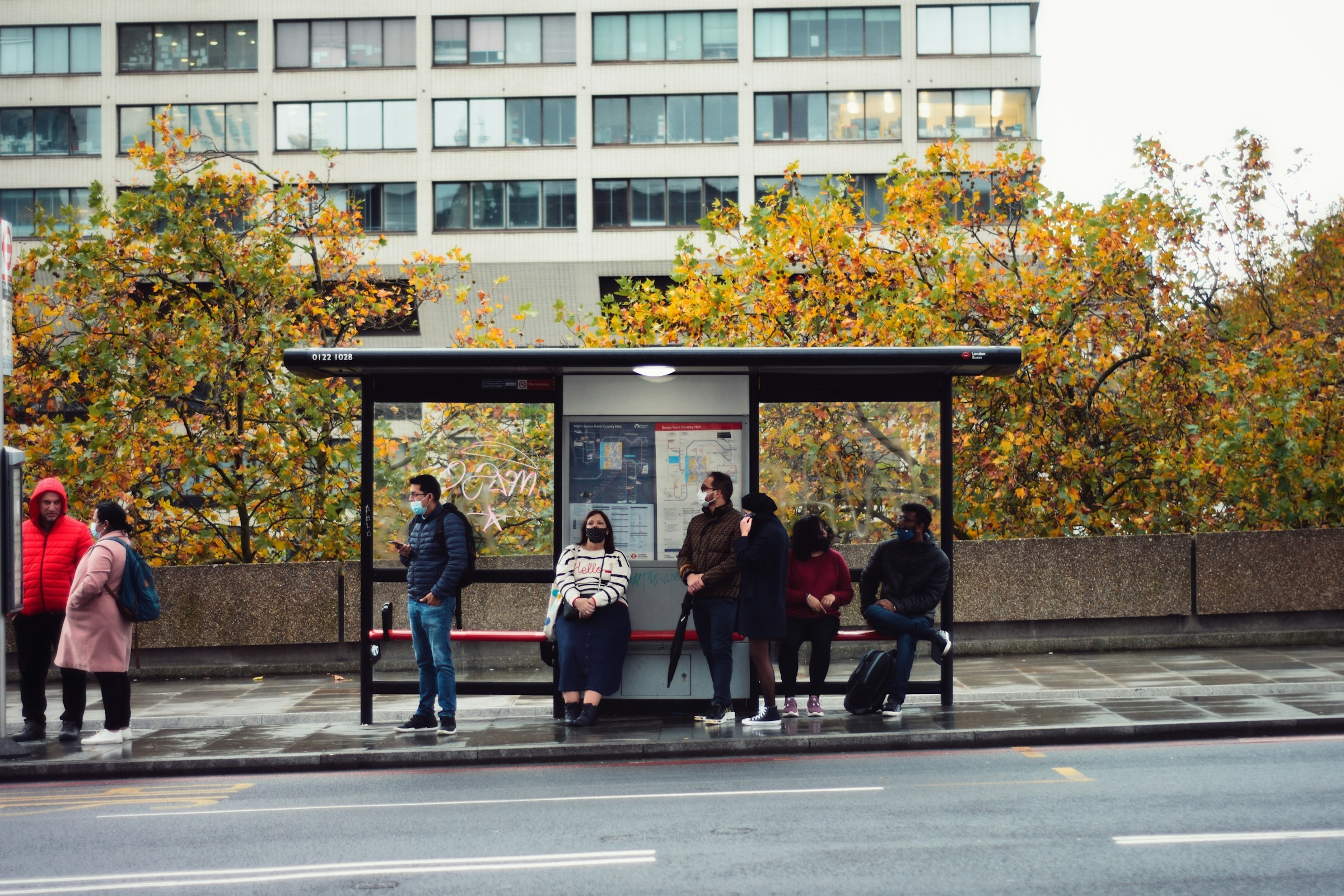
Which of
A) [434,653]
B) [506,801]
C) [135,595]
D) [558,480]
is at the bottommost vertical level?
[506,801]

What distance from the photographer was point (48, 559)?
31.4 ft

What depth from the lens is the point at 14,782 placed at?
28.0 ft

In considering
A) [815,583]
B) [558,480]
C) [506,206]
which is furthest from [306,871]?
[506,206]

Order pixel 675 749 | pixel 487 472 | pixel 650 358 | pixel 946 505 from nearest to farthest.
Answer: pixel 675 749
pixel 650 358
pixel 946 505
pixel 487 472

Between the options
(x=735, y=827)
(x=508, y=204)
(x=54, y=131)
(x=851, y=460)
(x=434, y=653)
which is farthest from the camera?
(x=54, y=131)

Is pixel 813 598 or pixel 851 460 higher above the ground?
pixel 851 460

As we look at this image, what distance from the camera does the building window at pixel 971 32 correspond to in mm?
40750

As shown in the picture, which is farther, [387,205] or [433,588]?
[387,205]

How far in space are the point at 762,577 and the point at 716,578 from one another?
35cm

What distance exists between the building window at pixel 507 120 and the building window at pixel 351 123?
1.03 metres

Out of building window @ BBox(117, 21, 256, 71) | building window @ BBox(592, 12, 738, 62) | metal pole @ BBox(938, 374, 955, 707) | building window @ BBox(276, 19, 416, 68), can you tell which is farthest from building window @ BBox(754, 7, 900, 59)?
metal pole @ BBox(938, 374, 955, 707)

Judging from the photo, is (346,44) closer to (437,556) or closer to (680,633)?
(437,556)

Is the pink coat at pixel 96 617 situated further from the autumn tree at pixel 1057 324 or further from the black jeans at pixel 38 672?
the autumn tree at pixel 1057 324

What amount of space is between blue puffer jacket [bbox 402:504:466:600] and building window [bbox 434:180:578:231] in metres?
32.7
